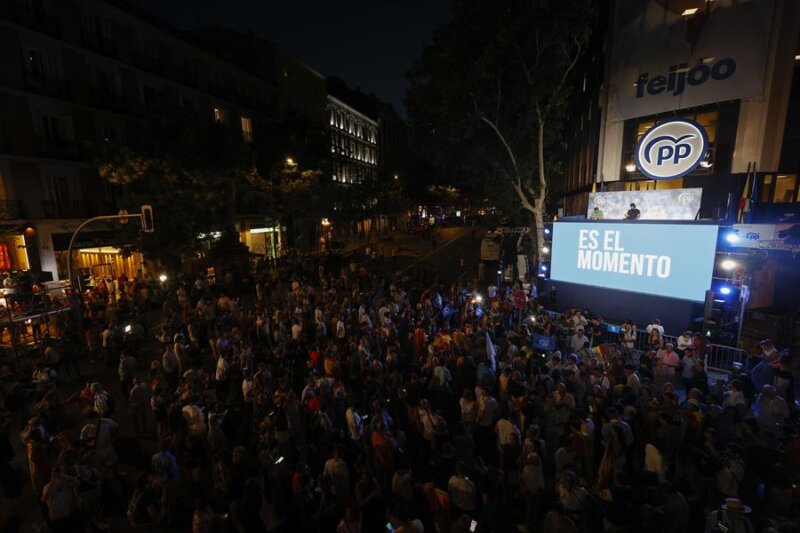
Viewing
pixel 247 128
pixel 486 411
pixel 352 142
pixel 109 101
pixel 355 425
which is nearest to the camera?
pixel 355 425

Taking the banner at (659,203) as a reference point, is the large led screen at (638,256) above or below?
below

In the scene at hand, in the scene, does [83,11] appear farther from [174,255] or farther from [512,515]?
[512,515]

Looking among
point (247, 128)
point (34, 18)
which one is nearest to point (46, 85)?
point (34, 18)

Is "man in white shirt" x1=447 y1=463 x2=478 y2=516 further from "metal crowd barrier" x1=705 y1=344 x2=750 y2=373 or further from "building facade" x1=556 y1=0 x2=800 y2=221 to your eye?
"building facade" x1=556 y1=0 x2=800 y2=221

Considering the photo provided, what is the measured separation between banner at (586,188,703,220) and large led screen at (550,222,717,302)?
4.13m

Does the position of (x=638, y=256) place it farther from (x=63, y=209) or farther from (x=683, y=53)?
(x=63, y=209)

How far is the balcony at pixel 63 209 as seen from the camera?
20828 mm

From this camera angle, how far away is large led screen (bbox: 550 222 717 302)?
10.3 meters

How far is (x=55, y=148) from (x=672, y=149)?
93.1 feet

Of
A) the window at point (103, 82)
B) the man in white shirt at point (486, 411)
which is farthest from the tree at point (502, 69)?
the window at point (103, 82)

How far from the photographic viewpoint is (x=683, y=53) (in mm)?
16828

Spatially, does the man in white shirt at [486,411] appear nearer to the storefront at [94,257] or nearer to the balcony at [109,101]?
the storefront at [94,257]

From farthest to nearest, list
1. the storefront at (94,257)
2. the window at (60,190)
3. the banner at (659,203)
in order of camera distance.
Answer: the storefront at (94,257) → the window at (60,190) → the banner at (659,203)

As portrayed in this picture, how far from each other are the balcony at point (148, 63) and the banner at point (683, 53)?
1076 inches
